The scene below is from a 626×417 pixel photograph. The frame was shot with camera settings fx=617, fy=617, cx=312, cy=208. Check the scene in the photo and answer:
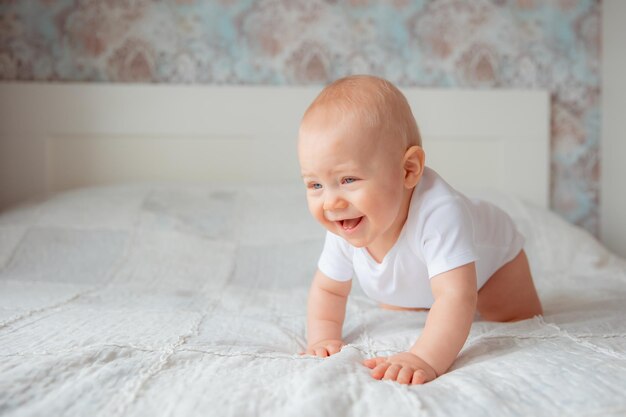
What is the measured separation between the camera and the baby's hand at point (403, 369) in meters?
0.75

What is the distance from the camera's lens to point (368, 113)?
2.88ft

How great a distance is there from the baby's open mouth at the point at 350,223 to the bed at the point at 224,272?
0.18m

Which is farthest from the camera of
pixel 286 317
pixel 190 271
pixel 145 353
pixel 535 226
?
pixel 535 226

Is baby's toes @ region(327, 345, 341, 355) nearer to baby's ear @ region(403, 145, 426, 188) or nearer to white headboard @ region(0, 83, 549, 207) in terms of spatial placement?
baby's ear @ region(403, 145, 426, 188)

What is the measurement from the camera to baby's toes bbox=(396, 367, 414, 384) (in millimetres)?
742

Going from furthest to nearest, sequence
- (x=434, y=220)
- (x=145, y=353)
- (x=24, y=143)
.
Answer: (x=24, y=143) < (x=434, y=220) < (x=145, y=353)

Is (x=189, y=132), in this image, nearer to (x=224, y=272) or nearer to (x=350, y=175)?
(x=224, y=272)

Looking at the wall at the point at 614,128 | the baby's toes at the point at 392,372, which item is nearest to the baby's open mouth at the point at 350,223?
the baby's toes at the point at 392,372

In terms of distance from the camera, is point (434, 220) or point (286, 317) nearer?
point (434, 220)

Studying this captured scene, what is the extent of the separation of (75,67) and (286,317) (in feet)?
5.03


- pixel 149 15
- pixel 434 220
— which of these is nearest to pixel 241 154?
pixel 149 15

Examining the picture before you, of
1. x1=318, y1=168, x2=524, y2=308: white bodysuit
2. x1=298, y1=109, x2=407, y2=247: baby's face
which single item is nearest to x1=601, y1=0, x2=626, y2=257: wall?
x1=318, y1=168, x2=524, y2=308: white bodysuit

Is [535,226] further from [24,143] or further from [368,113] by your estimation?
[24,143]

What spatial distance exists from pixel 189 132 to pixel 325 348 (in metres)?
1.51
